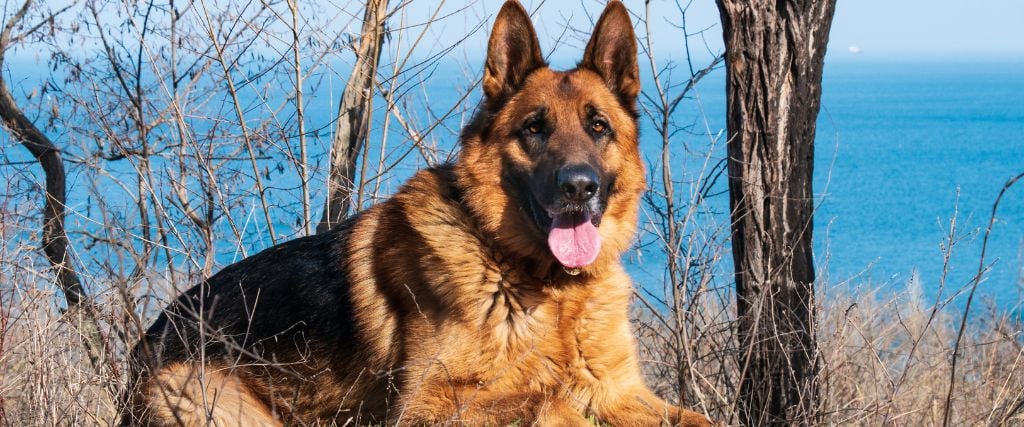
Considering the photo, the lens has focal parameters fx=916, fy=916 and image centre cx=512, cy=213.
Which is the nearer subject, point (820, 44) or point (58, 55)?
point (820, 44)

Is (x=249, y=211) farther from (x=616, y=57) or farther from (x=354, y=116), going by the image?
(x=616, y=57)

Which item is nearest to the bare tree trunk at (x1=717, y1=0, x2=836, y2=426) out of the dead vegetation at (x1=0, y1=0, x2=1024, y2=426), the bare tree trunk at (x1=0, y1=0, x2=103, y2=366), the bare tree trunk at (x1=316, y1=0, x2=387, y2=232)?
the dead vegetation at (x1=0, y1=0, x2=1024, y2=426)

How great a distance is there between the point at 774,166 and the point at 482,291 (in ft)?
6.50

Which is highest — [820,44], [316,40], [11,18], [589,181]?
[11,18]

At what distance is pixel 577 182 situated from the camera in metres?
4.01

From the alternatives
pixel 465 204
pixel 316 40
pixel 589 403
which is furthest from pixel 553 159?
pixel 316 40

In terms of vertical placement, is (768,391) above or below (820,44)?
below

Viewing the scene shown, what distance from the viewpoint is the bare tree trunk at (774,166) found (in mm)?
5055

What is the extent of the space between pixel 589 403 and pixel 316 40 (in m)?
3.75

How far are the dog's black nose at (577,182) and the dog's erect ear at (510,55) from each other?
0.68 metres

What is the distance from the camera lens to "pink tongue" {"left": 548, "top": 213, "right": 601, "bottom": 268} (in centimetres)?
418

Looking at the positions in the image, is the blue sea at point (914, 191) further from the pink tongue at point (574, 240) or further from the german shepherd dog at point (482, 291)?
the pink tongue at point (574, 240)

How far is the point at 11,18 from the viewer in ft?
25.3

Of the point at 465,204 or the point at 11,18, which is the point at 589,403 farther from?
the point at 11,18
